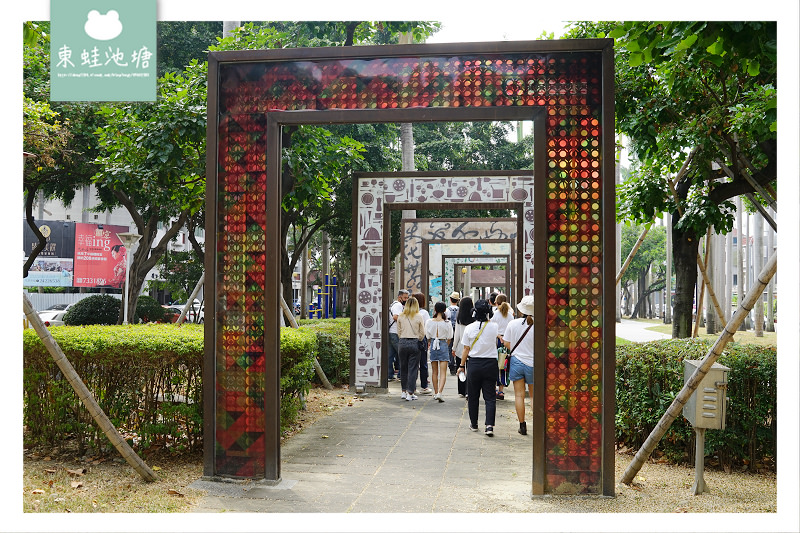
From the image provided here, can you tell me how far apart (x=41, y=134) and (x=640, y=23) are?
9.89 metres

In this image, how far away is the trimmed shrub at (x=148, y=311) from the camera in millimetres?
Answer: 22828

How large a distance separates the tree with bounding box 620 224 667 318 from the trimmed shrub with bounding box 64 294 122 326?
41962 millimetres

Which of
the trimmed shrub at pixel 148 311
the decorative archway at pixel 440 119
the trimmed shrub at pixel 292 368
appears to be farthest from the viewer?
the trimmed shrub at pixel 148 311

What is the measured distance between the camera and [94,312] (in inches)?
792

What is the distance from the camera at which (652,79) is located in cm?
908

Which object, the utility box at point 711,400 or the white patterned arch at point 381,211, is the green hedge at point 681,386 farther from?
the white patterned arch at point 381,211

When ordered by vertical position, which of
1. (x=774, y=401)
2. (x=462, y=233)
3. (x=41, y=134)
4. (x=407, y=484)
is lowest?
(x=407, y=484)

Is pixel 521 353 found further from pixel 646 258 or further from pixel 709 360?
pixel 646 258

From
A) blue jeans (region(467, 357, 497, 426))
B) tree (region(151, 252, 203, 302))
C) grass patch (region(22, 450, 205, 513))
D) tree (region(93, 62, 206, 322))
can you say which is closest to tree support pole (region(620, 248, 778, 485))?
blue jeans (region(467, 357, 497, 426))

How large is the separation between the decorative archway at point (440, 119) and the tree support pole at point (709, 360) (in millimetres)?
391

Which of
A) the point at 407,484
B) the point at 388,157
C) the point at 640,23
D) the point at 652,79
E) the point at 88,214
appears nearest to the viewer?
the point at 640,23

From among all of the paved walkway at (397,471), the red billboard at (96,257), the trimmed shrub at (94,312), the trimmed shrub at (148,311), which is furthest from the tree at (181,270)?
the paved walkway at (397,471)
